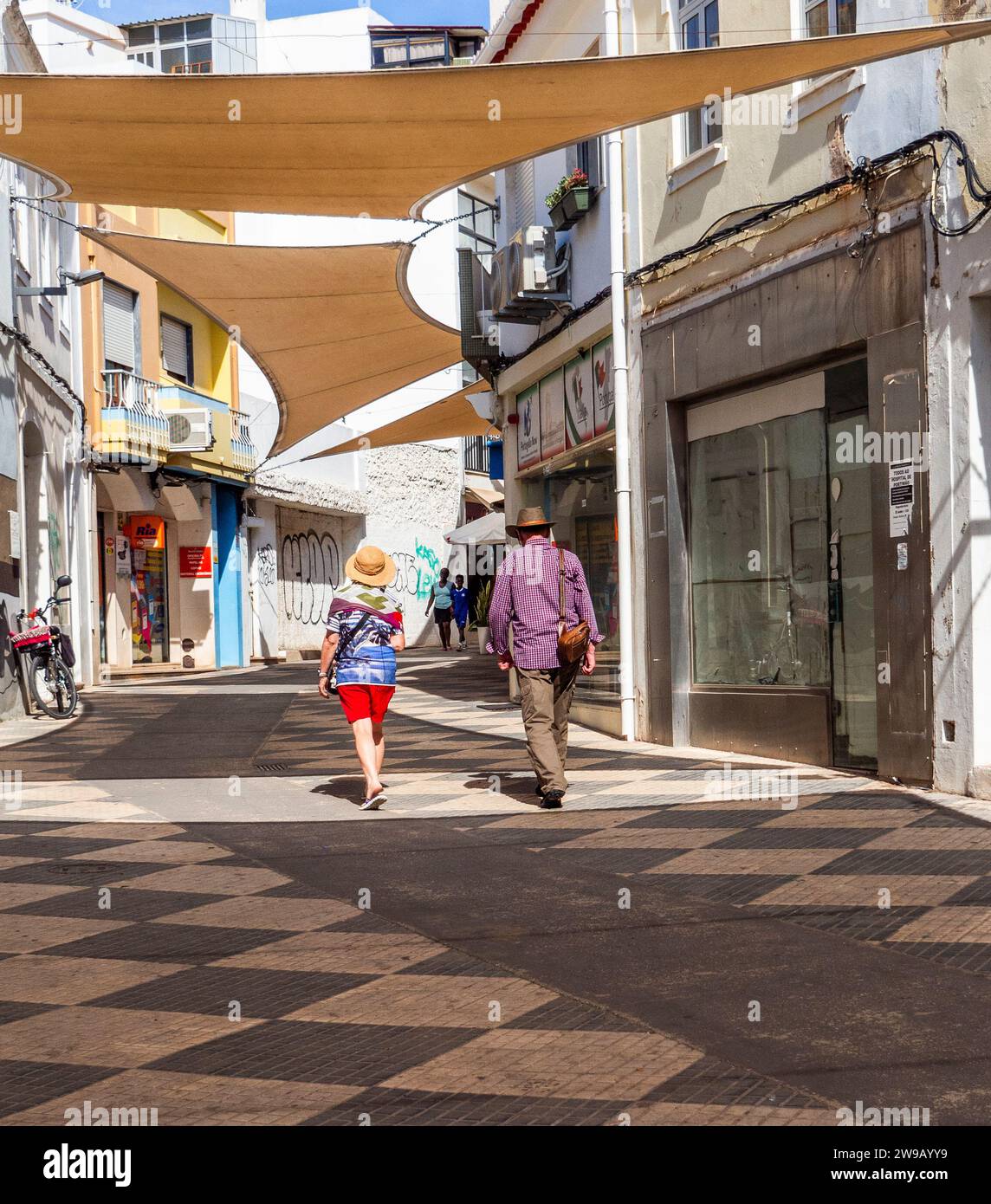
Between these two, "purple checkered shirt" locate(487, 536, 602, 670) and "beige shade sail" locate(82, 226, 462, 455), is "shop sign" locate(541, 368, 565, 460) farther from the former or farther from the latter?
"purple checkered shirt" locate(487, 536, 602, 670)

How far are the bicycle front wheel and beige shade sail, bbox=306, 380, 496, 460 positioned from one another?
4.67m

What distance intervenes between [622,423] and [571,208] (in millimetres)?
2755

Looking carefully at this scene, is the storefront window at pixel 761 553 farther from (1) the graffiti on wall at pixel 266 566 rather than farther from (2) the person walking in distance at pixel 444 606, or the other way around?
(1) the graffiti on wall at pixel 266 566

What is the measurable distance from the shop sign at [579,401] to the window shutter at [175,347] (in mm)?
15595

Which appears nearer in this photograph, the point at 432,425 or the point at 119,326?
the point at 432,425

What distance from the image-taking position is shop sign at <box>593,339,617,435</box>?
45.2 feet

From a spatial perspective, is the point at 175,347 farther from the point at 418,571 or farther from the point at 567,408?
the point at 567,408

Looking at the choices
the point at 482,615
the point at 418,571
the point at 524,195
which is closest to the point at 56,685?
the point at 524,195

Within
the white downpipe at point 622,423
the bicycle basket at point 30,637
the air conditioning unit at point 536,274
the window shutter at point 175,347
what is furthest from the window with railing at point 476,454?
the white downpipe at point 622,423

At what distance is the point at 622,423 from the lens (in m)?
13.1

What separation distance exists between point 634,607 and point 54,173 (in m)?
5.93

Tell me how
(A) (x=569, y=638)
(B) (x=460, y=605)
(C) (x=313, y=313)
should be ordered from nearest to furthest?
1. (A) (x=569, y=638)
2. (C) (x=313, y=313)
3. (B) (x=460, y=605)

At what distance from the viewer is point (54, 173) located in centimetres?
982
